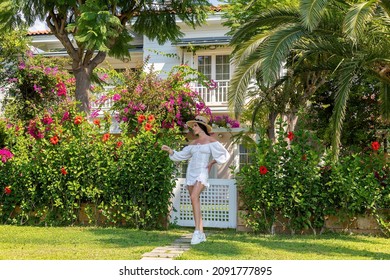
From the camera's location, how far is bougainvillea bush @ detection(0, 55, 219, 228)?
11.0 metres

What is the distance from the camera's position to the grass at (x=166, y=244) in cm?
738

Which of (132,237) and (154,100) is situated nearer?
(132,237)

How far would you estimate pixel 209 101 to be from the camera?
22.2 metres

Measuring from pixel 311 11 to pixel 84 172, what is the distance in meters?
5.90

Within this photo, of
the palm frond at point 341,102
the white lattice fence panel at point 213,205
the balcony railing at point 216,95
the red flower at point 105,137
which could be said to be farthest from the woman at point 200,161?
the balcony railing at point 216,95

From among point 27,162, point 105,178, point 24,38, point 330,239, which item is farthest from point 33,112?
point 330,239

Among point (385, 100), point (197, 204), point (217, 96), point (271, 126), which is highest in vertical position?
point (217, 96)

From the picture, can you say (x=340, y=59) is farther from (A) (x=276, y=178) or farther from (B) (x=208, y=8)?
(B) (x=208, y=8)

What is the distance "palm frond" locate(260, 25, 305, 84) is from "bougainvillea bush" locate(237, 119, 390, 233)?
1.81 m

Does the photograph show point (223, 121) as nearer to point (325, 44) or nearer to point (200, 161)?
point (325, 44)

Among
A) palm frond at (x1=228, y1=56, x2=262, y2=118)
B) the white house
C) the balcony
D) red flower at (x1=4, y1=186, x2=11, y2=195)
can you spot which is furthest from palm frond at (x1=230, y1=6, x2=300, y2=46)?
the balcony

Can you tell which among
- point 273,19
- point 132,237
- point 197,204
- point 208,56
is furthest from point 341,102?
point 208,56

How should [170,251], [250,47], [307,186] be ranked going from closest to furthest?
1. [170,251]
2. [250,47]
3. [307,186]

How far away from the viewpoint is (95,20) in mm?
11938
